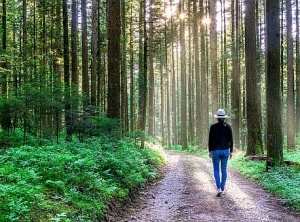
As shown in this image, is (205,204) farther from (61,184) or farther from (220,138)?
(61,184)

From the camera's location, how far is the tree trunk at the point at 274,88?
1030 centimetres

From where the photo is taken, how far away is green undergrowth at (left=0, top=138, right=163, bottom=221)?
4551mm

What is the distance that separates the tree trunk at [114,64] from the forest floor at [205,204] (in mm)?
3795

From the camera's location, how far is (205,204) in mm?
6836

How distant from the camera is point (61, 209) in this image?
16.3ft

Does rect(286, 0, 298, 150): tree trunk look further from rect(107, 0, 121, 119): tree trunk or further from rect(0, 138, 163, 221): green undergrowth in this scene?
rect(0, 138, 163, 221): green undergrowth

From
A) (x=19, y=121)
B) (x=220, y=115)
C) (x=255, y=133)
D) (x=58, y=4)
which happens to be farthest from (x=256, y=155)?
(x=58, y=4)

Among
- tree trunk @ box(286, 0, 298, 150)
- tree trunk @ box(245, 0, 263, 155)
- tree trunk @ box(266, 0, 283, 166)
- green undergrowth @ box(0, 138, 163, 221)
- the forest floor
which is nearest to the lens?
green undergrowth @ box(0, 138, 163, 221)

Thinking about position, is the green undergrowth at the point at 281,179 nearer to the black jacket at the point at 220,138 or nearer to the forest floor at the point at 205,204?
the forest floor at the point at 205,204

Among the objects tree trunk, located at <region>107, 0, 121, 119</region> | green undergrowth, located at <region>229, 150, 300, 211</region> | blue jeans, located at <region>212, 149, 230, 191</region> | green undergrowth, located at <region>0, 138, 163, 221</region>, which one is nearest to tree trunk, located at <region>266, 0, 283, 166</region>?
green undergrowth, located at <region>229, 150, 300, 211</region>

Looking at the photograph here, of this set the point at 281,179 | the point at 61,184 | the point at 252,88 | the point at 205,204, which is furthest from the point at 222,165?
the point at 252,88

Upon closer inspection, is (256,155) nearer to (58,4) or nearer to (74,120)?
(74,120)

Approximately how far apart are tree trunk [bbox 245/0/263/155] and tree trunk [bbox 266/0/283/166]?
3.52 metres

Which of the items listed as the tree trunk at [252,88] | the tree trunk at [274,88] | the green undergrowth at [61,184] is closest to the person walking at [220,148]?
the green undergrowth at [61,184]
